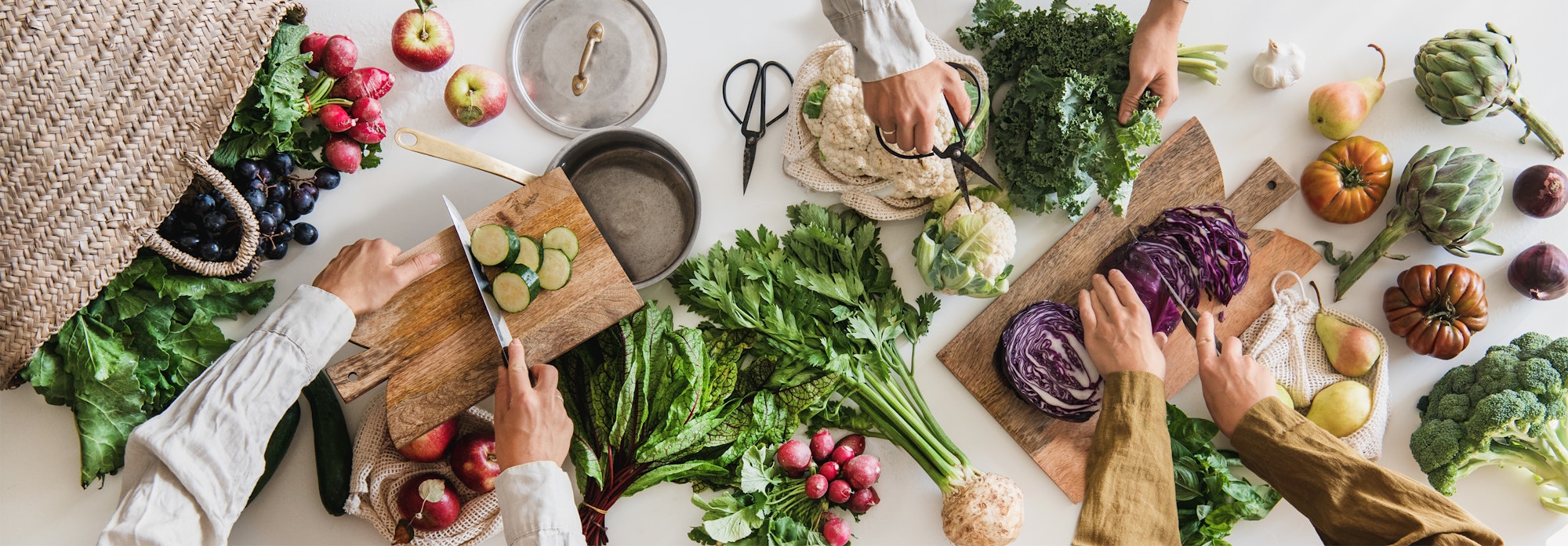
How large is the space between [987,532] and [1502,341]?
1.86 m

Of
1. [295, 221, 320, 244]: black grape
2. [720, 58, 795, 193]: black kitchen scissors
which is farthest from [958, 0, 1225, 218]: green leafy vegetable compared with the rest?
[295, 221, 320, 244]: black grape

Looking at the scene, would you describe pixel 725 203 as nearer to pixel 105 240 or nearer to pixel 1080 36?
pixel 1080 36

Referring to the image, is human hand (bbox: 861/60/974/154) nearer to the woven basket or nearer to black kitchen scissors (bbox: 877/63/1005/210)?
black kitchen scissors (bbox: 877/63/1005/210)

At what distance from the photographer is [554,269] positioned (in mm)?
A: 2068

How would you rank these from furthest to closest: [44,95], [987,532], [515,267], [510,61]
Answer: [510,61] → [987,532] → [515,267] → [44,95]

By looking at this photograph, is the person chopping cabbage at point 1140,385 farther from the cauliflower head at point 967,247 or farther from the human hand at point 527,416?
the human hand at point 527,416

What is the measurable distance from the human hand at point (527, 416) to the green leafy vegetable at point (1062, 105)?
149 cm

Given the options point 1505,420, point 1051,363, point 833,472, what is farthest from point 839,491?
point 1505,420

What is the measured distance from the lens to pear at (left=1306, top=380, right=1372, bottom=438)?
2.35m

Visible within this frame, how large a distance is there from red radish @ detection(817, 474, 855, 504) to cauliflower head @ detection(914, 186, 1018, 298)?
2.16 ft

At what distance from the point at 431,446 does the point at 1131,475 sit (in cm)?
194

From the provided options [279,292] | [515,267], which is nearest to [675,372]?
[515,267]

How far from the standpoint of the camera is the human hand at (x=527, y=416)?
6.53ft

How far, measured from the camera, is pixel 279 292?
2301 mm
